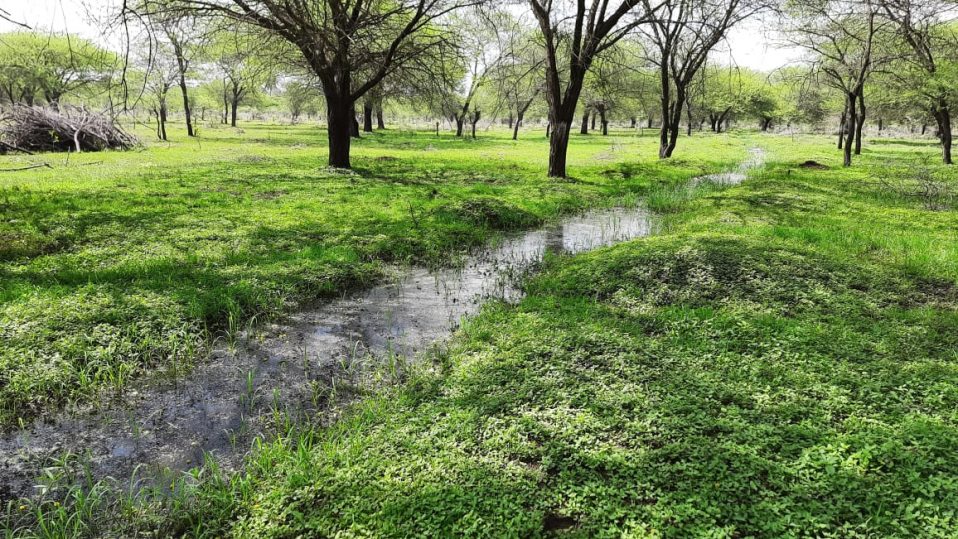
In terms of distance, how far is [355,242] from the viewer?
402 inches

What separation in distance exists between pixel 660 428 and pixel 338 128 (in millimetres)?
18465

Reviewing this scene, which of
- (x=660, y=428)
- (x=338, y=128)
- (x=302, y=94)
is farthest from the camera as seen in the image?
(x=302, y=94)

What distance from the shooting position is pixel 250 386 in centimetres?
505

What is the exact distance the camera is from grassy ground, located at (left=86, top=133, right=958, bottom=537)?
327 centimetres

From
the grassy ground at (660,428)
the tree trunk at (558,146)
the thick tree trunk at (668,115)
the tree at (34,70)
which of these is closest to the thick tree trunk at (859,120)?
the thick tree trunk at (668,115)

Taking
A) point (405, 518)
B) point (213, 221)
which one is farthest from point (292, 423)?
point (213, 221)

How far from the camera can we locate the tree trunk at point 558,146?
18719 millimetres

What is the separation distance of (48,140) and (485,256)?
81.7 feet

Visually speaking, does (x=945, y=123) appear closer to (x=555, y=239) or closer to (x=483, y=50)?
(x=483, y=50)

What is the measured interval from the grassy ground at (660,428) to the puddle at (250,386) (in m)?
0.61

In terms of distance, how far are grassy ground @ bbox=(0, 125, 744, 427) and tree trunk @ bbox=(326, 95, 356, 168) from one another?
4.33 feet

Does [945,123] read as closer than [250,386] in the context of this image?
No

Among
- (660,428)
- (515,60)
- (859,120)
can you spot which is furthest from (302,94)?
(660,428)

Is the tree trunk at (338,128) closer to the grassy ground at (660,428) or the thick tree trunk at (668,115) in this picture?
the grassy ground at (660,428)
